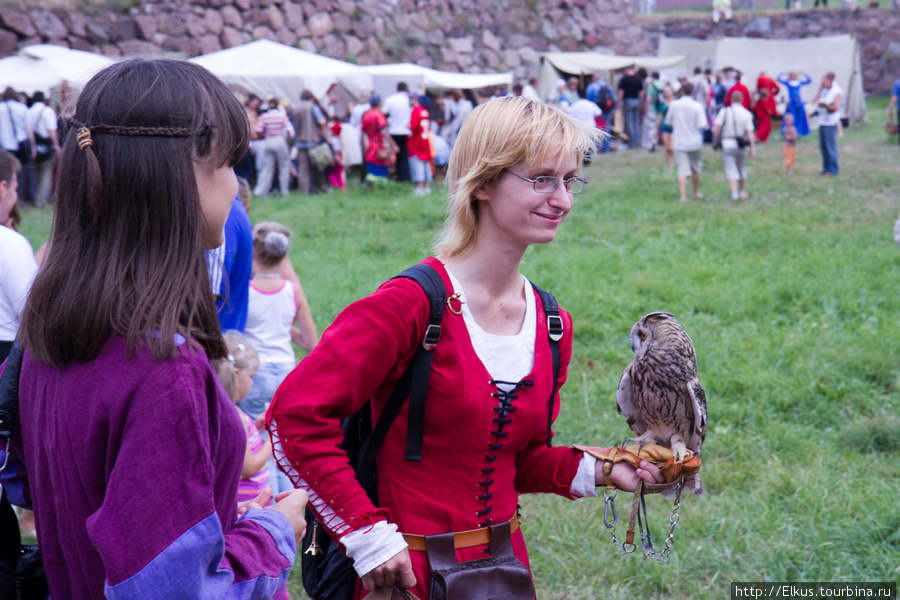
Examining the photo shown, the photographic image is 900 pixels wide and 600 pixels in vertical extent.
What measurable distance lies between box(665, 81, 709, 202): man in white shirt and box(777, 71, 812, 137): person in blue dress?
964 centimetres

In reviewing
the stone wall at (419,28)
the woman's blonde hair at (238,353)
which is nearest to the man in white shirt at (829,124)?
the stone wall at (419,28)

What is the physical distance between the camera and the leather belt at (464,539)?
1882 millimetres

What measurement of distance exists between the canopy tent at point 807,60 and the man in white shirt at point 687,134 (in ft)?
43.5

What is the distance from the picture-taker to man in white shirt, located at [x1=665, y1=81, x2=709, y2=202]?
1205 cm

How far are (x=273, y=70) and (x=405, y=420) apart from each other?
50.8ft

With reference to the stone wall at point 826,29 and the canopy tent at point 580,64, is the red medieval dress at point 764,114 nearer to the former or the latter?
the canopy tent at point 580,64

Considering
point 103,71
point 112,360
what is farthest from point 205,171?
point 112,360

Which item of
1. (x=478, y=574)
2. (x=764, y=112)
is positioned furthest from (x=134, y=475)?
(x=764, y=112)

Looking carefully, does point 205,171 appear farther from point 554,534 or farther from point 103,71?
point 554,534

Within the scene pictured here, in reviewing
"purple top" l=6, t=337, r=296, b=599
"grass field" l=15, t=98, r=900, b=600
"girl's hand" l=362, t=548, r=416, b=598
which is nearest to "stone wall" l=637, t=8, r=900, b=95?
"grass field" l=15, t=98, r=900, b=600

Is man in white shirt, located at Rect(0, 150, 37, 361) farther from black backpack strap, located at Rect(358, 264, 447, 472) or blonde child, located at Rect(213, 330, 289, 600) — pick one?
black backpack strap, located at Rect(358, 264, 447, 472)

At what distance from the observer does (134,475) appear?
127cm

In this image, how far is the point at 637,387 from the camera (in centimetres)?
216

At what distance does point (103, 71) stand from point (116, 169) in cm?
21
